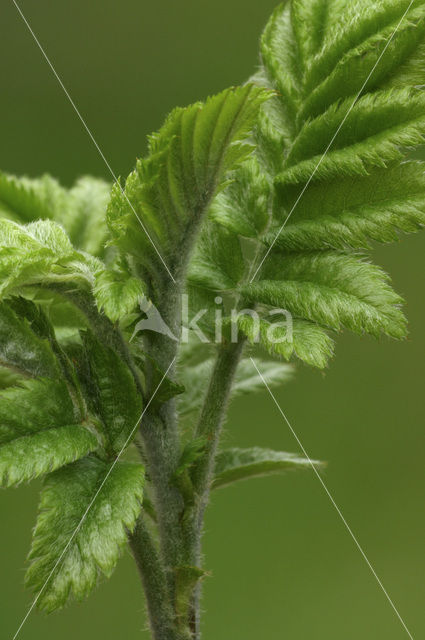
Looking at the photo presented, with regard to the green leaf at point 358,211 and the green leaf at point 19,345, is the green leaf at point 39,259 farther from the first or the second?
the green leaf at point 358,211

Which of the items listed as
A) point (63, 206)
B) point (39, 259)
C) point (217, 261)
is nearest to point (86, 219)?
point (63, 206)

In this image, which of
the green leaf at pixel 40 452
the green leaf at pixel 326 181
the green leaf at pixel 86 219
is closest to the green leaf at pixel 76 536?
the green leaf at pixel 40 452

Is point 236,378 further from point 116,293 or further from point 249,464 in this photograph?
point 116,293

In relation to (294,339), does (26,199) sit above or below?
above

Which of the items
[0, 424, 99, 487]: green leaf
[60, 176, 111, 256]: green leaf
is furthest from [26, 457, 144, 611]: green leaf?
[60, 176, 111, 256]: green leaf

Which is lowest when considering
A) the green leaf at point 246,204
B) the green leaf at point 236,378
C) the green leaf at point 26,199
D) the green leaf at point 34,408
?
the green leaf at point 236,378

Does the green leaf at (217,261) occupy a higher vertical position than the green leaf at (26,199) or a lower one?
lower

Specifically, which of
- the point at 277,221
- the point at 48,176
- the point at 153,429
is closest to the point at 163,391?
the point at 153,429

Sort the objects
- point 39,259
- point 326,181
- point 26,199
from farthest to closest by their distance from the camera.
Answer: point 26,199, point 326,181, point 39,259
